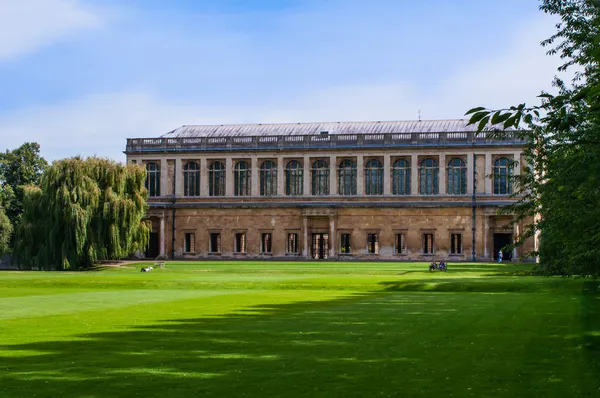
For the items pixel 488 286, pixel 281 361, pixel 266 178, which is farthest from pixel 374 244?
pixel 281 361

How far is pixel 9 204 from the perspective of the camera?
84812 millimetres

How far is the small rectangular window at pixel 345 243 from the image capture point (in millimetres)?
88500

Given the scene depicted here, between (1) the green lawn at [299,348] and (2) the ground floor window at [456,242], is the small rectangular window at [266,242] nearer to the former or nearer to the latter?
(2) the ground floor window at [456,242]

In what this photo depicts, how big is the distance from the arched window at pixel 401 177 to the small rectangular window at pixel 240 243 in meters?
16.3

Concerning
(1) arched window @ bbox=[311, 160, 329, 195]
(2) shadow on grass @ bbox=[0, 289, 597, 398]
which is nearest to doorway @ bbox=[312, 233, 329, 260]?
(1) arched window @ bbox=[311, 160, 329, 195]

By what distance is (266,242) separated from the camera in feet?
298

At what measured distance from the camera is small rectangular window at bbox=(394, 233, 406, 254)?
8688cm

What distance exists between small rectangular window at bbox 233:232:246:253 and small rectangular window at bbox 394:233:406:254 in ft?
51.6

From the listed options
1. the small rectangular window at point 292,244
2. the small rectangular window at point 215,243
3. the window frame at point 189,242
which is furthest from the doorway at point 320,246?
the window frame at point 189,242

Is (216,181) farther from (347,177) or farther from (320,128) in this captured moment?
(347,177)

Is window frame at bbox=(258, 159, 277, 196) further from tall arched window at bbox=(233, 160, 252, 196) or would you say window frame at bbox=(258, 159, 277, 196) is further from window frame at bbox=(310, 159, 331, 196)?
window frame at bbox=(310, 159, 331, 196)

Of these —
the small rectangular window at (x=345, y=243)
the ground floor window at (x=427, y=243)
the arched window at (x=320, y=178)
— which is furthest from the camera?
the arched window at (x=320, y=178)

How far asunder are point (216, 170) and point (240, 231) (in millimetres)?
6962

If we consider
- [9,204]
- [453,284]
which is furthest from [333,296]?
[9,204]
